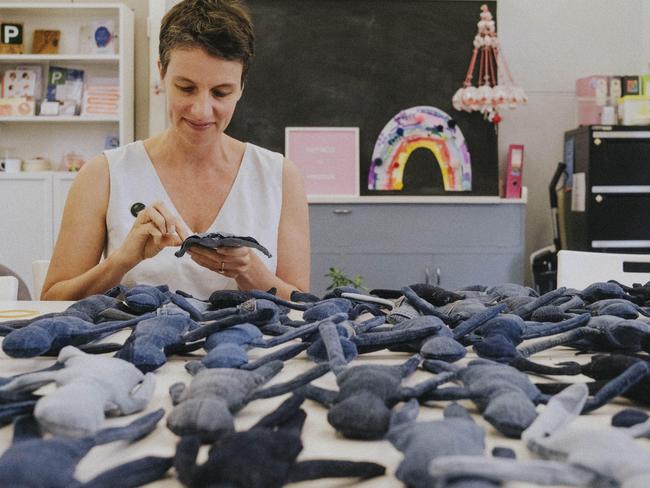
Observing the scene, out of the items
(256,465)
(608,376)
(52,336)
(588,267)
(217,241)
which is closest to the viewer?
(256,465)

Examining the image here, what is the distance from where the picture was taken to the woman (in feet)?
4.72

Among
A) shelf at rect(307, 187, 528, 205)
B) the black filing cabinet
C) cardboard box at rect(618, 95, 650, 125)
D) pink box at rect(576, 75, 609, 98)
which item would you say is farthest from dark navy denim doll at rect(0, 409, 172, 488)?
pink box at rect(576, 75, 609, 98)

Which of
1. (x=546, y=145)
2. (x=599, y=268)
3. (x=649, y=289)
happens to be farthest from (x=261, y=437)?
(x=546, y=145)

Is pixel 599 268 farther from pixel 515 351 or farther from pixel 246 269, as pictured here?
pixel 515 351

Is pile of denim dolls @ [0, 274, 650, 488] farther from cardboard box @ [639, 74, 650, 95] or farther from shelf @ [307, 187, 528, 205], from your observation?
cardboard box @ [639, 74, 650, 95]

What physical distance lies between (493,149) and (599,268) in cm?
269

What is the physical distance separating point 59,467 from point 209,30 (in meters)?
1.21

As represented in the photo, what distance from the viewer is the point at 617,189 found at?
4.05m

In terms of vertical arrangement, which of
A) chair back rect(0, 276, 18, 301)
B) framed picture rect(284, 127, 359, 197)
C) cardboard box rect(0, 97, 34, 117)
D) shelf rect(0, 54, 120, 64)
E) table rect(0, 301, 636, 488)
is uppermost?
shelf rect(0, 54, 120, 64)

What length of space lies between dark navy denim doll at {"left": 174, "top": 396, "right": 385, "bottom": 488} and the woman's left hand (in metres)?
0.79

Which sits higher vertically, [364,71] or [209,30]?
[364,71]

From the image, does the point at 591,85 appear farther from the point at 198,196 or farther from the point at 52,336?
the point at 52,336

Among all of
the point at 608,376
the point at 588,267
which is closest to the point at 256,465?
the point at 608,376

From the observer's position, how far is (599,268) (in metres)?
1.80
